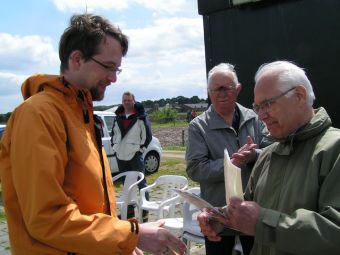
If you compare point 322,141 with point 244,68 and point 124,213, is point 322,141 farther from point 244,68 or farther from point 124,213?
point 124,213

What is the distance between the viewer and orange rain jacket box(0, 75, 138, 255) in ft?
4.77

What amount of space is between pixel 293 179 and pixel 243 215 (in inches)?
12.1

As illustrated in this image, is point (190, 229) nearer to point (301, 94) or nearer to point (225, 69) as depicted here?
point (225, 69)

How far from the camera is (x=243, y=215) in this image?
179 cm

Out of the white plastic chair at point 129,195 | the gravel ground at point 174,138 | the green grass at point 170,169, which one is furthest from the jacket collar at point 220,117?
the gravel ground at point 174,138

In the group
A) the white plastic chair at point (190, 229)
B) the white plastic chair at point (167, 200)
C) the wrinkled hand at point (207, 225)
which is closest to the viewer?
the wrinkled hand at point (207, 225)

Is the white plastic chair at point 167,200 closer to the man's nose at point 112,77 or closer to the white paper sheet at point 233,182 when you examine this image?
the white paper sheet at point 233,182

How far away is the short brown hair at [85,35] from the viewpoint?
70.1 inches

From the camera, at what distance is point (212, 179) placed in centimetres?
289

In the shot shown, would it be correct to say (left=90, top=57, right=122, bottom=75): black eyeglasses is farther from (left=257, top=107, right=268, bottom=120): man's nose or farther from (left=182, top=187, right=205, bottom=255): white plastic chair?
(left=182, top=187, right=205, bottom=255): white plastic chair

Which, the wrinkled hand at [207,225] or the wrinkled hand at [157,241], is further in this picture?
the wrinkled hand at [207,225]

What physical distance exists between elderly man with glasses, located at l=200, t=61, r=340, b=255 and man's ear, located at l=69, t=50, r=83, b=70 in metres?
0.93

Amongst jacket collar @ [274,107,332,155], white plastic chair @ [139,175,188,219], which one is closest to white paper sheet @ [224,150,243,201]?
jacket collar @ [274,107,332,155]

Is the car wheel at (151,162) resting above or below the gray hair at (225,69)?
below
